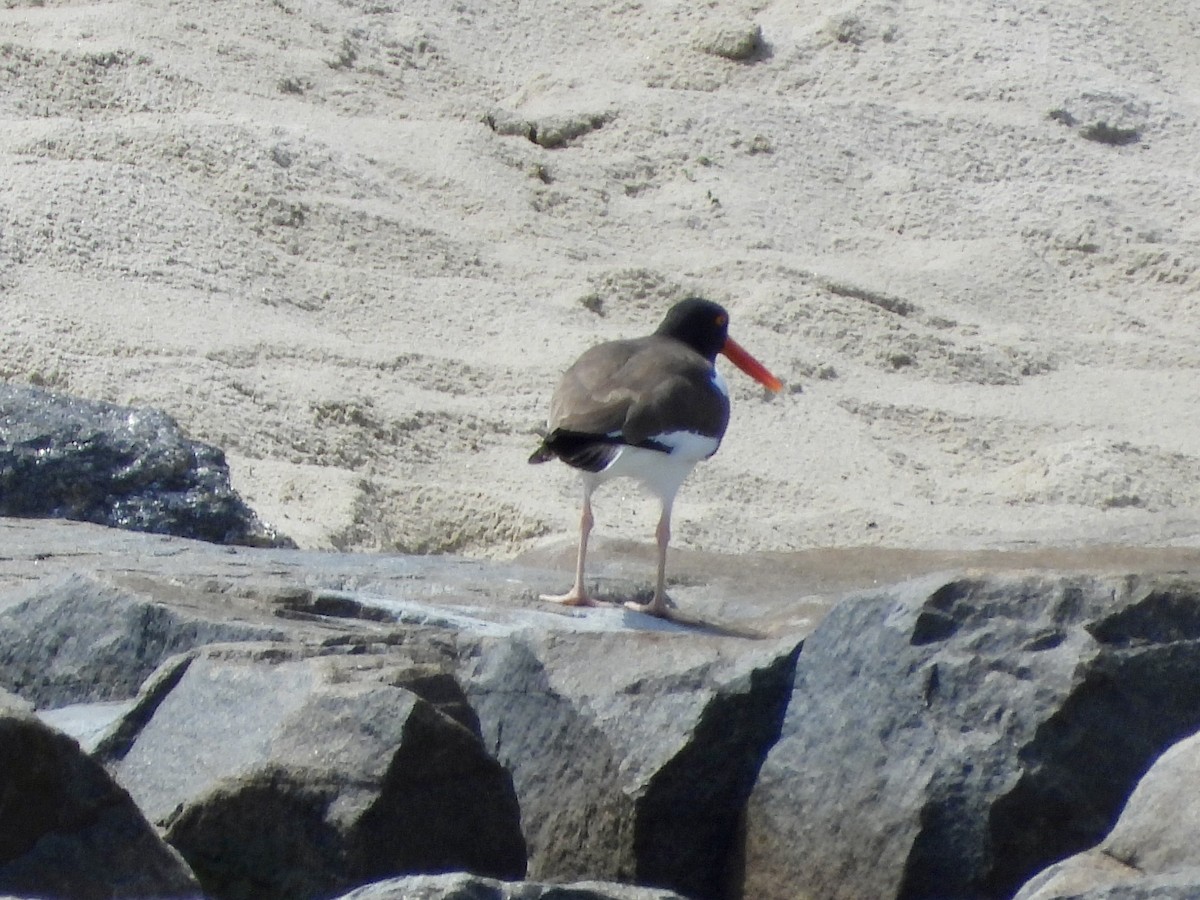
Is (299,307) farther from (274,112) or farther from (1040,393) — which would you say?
(1040,393)

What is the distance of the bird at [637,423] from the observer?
542 centimetres

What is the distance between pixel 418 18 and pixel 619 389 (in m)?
4.22

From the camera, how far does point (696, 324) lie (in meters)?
6.47

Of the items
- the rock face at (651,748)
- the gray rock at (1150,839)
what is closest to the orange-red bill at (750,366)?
the rock face at (651,748)

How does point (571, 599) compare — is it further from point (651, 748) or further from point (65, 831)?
point (65, 831)

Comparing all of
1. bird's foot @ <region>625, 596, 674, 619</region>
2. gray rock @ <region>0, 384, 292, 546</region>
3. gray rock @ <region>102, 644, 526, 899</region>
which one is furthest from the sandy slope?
gray rock @ <region>102, 644, 526, 899</region>

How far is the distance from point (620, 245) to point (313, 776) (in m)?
4.92

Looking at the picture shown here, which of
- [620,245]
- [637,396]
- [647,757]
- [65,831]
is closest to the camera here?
[65,831]

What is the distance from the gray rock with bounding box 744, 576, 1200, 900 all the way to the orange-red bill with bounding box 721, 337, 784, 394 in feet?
9.77

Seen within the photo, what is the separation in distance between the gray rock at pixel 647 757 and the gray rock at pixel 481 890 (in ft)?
3.38

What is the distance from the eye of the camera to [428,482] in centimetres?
646

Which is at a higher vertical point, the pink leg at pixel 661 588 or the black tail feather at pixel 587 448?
the black tail feather at pixel 587 448

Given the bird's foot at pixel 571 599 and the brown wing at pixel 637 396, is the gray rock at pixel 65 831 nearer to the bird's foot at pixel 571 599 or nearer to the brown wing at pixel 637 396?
the bird's foot at pixel 571 599

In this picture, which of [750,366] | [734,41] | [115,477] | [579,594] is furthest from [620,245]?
[579,594]
